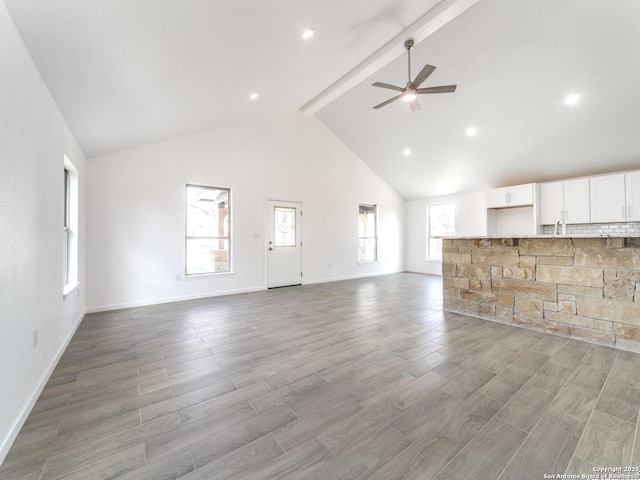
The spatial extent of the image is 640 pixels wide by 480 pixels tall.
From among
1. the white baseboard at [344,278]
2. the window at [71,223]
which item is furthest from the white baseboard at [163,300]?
the white baseboard at [344,278]

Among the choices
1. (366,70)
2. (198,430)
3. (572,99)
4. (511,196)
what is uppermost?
(366,70)

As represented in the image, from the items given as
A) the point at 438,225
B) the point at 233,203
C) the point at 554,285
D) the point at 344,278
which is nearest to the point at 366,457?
the point at 554,285

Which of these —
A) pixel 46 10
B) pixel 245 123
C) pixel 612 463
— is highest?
pixel 245 123

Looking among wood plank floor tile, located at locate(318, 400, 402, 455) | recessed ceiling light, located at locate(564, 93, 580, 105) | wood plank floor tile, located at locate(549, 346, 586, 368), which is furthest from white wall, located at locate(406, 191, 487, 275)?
wood plank floor tile, located at locate(318, 400, 402, 455)

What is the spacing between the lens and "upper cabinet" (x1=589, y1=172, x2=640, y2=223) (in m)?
4.71

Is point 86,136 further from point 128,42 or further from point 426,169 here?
point 426,169

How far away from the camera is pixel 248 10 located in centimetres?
212

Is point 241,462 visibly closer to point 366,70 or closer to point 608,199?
point 366,70

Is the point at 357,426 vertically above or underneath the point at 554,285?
underneath

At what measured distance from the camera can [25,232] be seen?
1757mm

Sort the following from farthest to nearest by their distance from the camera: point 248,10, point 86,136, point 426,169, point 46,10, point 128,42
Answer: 1. point 426,169
2. point 86,136
3. point 248,10
4. point 128,42
5. point 46,10

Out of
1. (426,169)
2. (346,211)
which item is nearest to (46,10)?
(346,211)

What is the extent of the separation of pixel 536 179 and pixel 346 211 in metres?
4.28

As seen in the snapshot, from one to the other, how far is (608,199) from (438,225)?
353 centimetres
